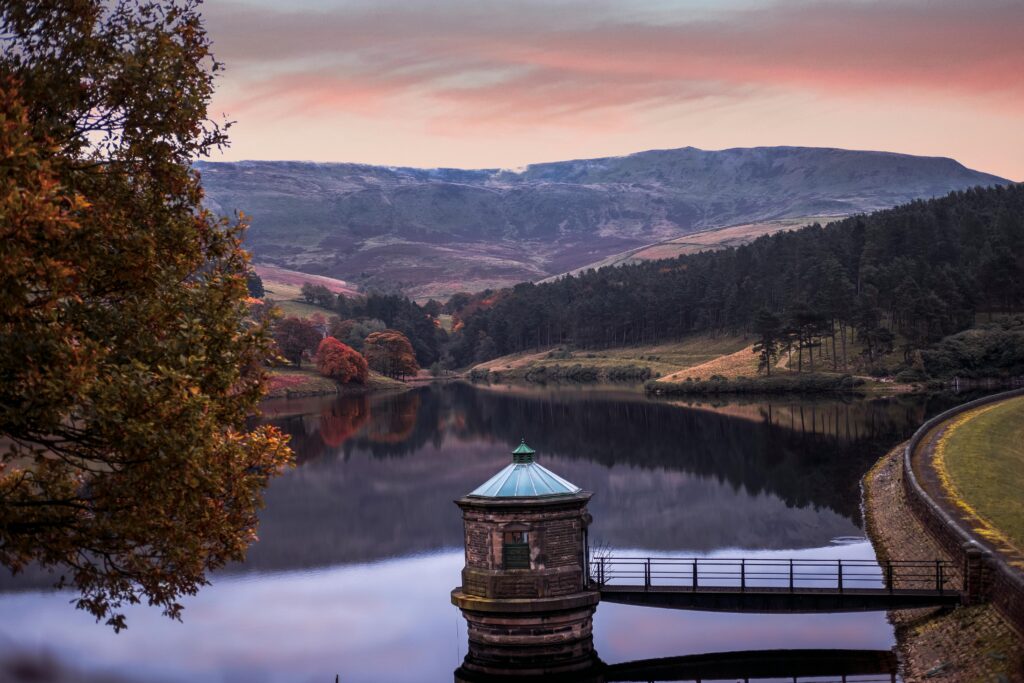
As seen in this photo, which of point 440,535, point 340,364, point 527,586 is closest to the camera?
point 527,586

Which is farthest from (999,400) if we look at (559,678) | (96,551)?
(96,551)

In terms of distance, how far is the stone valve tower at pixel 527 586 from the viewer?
30.9 m

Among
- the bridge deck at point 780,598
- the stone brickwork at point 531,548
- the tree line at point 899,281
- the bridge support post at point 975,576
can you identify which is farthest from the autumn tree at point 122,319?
the tree line at point 899,281

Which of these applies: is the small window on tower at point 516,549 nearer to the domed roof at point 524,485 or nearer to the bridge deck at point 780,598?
the domed roof at point 524,485

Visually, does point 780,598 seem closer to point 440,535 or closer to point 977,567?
point 977,567

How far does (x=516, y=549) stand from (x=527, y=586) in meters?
0.99

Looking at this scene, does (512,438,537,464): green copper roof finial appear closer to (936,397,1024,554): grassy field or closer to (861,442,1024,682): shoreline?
(861,442,1024,682): shoreline

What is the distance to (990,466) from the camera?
2277 inches

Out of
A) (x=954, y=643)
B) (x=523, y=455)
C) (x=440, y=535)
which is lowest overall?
(x=440, y=535)

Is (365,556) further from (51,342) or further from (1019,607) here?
(51,342)

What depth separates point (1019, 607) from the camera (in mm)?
27812

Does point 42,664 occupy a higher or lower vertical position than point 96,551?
lower

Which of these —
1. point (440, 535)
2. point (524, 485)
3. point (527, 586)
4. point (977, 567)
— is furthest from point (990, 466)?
Result: point (527, 586)

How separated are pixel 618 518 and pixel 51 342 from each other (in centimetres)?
4637
